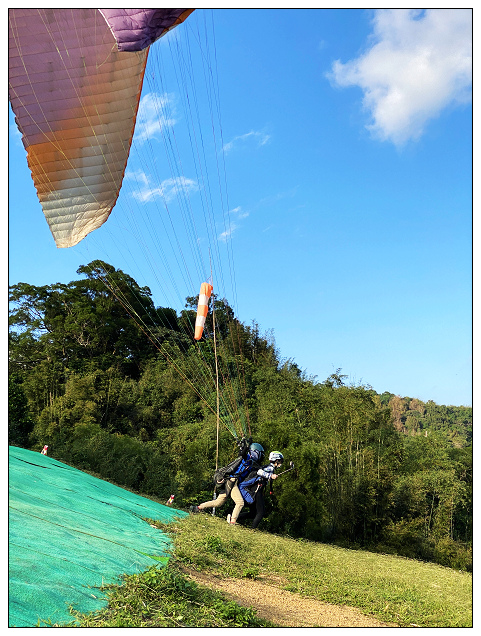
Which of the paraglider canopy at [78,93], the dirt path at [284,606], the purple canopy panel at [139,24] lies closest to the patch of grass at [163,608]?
the dirt path at [284,606]

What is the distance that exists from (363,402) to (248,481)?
10646mm

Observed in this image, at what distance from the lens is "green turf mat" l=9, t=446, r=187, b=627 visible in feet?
8.41

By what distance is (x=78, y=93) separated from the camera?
3.60 m

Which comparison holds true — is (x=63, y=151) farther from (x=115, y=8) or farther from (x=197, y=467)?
(x=197, y=467)

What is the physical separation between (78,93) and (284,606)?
4.02 metres

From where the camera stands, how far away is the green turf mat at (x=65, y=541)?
2562mm

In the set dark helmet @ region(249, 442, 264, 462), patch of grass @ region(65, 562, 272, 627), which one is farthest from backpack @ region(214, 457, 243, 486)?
patch of grass @ region(65, 562, 272, 627)

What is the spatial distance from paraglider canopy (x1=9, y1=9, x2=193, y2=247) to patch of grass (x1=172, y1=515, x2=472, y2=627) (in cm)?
316

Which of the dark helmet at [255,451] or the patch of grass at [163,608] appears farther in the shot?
the dark helmet at [255,451]

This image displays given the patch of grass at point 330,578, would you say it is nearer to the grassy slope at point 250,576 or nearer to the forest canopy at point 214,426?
the grassy slope at point 250,576

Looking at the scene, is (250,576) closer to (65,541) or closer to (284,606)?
(284,606)

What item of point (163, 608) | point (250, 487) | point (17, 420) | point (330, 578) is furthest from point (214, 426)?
point (163, 608)

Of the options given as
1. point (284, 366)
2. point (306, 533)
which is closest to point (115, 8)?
point (306, 533)

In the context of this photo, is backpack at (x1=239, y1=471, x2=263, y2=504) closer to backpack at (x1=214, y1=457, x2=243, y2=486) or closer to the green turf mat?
backpack at (x1=214, y1=457, x2=243, y2=486)
